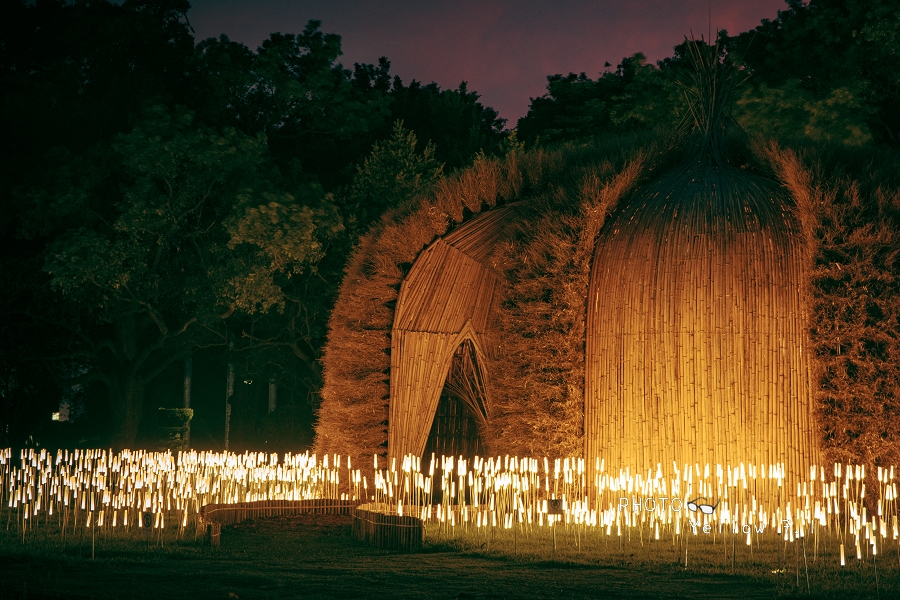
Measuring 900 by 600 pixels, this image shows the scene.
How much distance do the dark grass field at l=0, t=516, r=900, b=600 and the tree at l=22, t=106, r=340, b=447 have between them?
7.18m

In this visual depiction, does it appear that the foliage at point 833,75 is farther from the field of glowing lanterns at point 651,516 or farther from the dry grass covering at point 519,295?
the field of glowing lanterns at point 651,516

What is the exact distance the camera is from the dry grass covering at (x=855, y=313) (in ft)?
27.6

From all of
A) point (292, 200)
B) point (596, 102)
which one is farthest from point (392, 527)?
point (596, 102)

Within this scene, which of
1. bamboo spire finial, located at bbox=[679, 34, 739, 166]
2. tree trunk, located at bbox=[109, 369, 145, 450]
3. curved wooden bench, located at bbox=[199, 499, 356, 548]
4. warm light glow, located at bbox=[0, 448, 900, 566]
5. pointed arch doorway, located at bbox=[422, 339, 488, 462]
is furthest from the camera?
tree trunk, located at bbox=[109, 369, 145, 450]

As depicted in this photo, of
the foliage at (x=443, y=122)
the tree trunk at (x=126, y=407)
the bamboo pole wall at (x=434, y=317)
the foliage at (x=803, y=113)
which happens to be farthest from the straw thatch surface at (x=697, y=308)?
the foliage at (x=443, y=122)

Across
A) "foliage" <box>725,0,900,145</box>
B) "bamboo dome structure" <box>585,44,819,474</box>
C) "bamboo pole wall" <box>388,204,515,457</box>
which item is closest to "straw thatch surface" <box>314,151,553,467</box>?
"bamboo pole wall" <box>388,204,515,457</box>

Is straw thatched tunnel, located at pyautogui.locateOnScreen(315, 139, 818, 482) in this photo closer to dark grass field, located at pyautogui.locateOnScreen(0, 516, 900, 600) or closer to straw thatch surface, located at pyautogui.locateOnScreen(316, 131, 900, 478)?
straw thatch surface, located at pyautogui.locateOnScreen(316, 131, 900, 478)

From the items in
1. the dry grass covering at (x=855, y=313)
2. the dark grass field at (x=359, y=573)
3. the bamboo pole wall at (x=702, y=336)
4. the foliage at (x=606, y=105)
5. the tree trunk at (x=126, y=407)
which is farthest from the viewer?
the foliage at (x=606, y=105)

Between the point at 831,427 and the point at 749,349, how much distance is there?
0.94m

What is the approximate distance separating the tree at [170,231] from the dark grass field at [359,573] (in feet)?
23.6

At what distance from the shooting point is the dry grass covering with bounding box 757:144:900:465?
842 cm

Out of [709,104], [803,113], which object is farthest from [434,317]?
[803,113]

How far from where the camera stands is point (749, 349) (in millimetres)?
8883

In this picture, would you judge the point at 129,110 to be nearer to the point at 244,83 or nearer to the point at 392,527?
the point at 244,83
